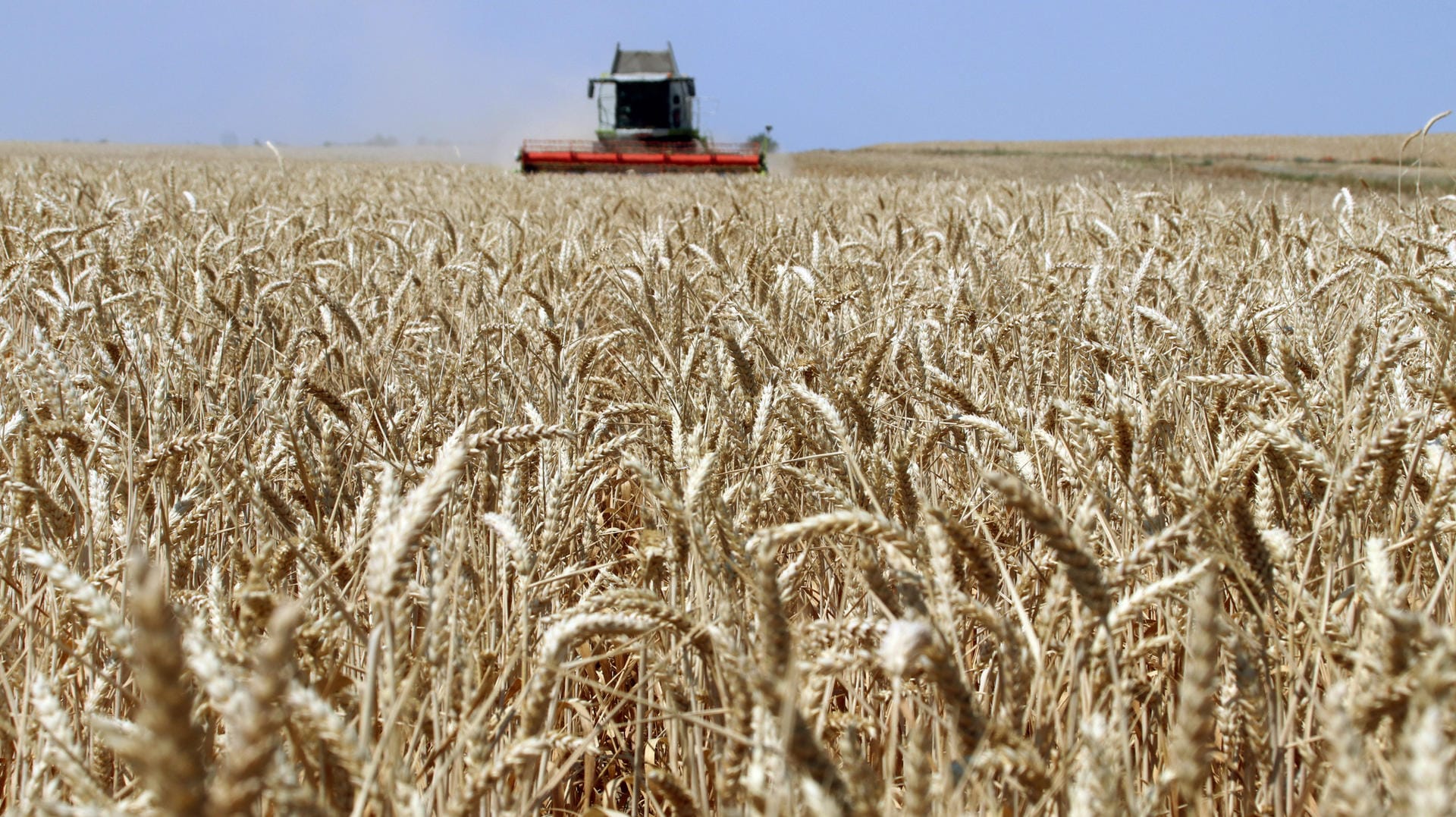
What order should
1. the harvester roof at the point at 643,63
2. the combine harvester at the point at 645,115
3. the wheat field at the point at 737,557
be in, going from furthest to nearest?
1. the harvester roof at the point at 643,63
2. the combine harvester at the point at 645,115
3. the wheat field at the point at 737,557

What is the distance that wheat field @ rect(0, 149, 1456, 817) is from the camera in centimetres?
64

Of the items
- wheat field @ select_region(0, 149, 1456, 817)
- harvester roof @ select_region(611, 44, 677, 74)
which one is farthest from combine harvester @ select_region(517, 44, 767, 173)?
wheat field @ select_region(0, 149, 1456, 817)

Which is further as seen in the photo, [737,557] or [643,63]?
[643,63]

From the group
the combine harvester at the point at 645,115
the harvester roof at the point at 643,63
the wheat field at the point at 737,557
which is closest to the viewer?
the wheat field at the point at 737,557

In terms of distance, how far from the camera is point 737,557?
3.07ft

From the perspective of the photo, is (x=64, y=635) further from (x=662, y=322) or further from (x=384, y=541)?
(x=662, y=322)

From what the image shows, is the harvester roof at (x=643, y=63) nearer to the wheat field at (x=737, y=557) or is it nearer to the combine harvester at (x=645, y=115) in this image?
the combine harvester at (x=645, y=115)

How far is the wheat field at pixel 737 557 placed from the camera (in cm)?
64

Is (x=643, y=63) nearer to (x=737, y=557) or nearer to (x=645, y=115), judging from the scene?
(x=645, y=115)

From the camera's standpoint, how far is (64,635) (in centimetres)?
116

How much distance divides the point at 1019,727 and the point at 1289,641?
0.39 meters

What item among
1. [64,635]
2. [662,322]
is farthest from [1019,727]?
[662,322]

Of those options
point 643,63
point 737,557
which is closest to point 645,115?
point 643,63

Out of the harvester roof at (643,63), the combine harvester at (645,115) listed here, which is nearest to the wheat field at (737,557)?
the combine harvester at (645,115)
